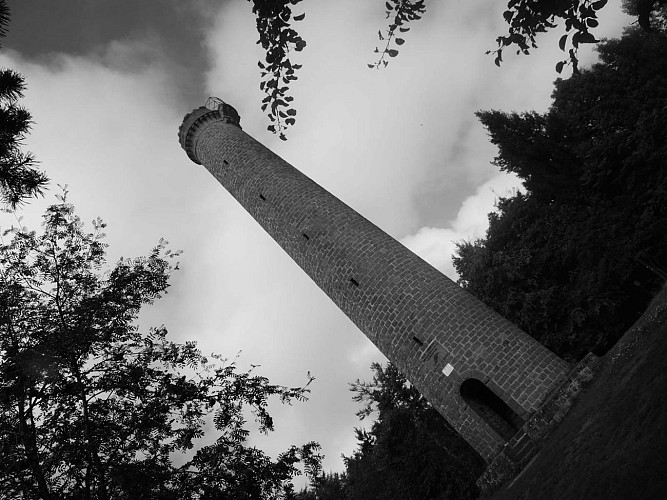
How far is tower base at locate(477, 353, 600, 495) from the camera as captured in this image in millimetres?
7648

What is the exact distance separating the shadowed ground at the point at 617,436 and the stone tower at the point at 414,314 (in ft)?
4.21

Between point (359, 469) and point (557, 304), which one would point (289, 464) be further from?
point (359, 469)

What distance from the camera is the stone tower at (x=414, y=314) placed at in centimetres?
872

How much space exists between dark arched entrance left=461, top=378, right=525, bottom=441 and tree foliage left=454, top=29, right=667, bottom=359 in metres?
7.83

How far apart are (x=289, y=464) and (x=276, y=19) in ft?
23.1

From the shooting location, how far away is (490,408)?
931cm

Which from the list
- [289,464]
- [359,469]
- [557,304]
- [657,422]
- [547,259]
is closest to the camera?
[657,422]

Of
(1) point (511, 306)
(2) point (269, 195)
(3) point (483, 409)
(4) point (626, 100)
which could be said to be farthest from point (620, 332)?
(2) point (269, 195)

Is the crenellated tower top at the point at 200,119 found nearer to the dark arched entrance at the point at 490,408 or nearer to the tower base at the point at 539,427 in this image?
the dark arched entrance at the point at 490,408

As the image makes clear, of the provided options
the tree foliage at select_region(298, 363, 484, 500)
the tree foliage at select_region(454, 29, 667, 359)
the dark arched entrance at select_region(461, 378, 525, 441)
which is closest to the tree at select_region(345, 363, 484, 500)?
the tree foliage at select_region(298, 363, 484, 500)

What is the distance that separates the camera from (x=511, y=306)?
17.8m

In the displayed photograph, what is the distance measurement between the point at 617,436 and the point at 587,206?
14.6 meters

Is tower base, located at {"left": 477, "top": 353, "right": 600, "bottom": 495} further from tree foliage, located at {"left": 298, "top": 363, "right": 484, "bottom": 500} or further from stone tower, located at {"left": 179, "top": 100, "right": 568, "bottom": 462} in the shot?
tree foliage, located at {"left": 298, "top": 363, "right": 484, "bottom": 500}

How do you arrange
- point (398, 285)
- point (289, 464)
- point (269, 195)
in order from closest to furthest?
point (289, 464)
point (398, 285)
point (269, 195)
